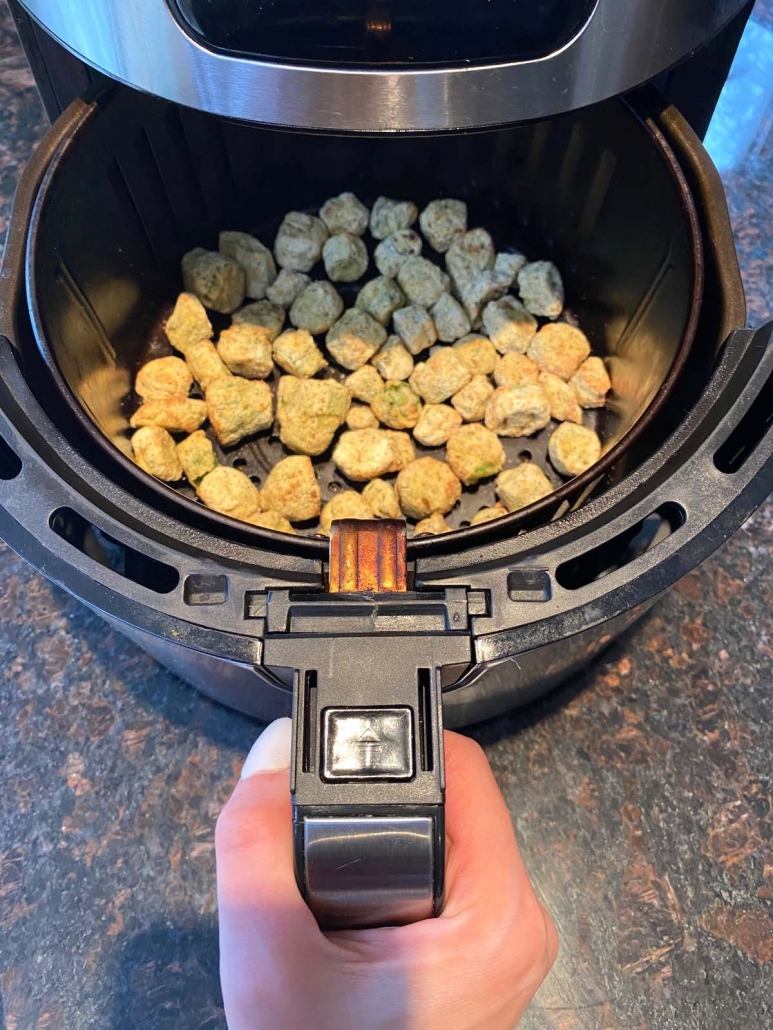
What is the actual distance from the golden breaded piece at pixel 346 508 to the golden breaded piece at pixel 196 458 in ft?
0.45

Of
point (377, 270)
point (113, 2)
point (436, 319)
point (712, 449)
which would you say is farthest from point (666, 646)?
point (113, 2)

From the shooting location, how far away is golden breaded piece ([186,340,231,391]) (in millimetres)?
861

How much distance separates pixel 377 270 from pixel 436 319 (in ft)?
0.40

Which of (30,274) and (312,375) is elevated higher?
(30,274)

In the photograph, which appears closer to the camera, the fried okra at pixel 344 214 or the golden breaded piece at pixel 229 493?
the golden breaded piece at pixel 229 493

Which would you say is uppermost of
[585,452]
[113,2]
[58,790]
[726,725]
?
[113,2]

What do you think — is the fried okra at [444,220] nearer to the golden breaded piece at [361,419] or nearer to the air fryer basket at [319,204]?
the air fryer basket at [319,204]

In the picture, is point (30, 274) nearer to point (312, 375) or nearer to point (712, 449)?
point (312, 375)

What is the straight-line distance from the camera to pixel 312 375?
→ 0.90 meters

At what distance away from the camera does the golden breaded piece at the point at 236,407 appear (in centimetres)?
83

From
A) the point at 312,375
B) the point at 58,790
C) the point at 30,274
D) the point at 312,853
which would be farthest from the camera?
the point at 312,375

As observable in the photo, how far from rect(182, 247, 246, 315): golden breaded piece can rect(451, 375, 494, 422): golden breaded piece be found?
0.29 metres

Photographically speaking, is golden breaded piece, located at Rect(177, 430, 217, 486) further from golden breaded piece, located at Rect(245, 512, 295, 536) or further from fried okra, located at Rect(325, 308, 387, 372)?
fried okra, located at Rect(325, 308, 387, 372)

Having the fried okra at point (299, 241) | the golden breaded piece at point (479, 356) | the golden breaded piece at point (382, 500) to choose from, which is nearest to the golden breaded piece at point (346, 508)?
the golden breaded piece at point (382, 500)
